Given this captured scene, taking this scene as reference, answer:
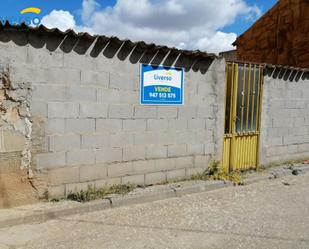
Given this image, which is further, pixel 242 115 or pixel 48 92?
pixel 242 115

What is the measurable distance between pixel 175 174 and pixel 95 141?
5.95ft

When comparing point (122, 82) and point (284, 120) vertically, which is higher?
point (122, 82)

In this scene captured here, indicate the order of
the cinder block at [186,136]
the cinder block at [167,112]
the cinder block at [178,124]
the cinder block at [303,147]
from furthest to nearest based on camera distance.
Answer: the cinder block at [303,147] < the cinder block at [186,136] < the cinder block at [178,124] < the cinder block at [167,112]

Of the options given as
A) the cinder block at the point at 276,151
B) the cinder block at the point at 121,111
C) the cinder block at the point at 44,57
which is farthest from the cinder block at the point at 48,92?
the cinder block at the point at 276,151

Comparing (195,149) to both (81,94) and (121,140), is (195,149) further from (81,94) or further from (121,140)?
(81,94)

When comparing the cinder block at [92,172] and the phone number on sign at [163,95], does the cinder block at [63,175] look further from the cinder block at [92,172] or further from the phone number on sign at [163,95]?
the phone number on sign at [163,95]

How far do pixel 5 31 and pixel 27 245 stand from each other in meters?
2.81

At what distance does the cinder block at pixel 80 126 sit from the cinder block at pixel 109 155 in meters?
0.40

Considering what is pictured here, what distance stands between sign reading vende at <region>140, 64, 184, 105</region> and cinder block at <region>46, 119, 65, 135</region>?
4.78 feet

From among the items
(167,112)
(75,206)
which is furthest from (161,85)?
(75,206)

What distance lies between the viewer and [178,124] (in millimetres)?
5832

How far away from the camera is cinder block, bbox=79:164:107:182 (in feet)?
16.0

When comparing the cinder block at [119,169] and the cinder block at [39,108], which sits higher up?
the cinder block at [39,108]

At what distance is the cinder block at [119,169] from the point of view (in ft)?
16.8
